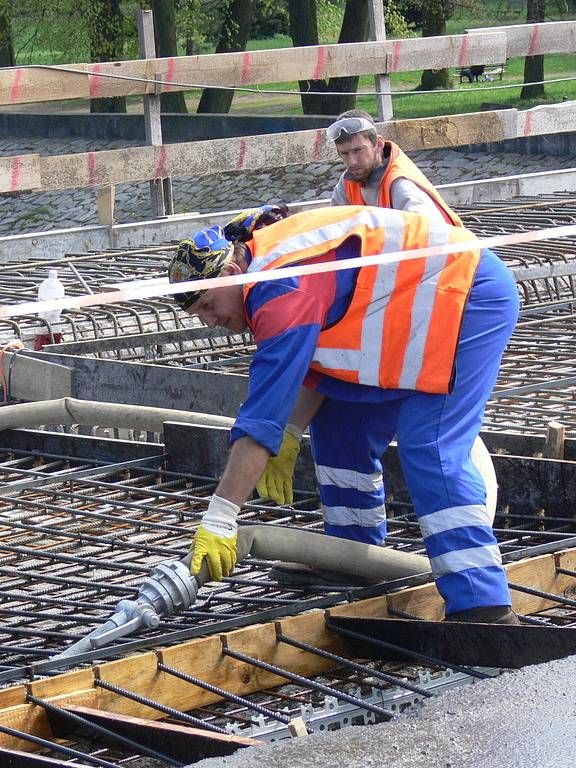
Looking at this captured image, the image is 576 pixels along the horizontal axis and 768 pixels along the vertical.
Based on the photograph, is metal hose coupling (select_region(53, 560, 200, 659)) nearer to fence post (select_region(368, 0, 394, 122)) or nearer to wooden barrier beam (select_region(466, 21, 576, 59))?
fence post (select_region(368, 0, 394, 122))

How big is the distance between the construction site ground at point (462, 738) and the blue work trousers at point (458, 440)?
63cm

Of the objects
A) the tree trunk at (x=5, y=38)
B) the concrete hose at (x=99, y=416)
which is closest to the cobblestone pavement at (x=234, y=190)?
the tree trunk at (x=5, y=38)

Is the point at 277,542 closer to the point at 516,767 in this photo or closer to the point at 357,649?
the point at 357,649

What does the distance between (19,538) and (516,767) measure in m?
2.97

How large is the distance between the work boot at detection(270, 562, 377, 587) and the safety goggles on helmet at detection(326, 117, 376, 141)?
1.79 meters

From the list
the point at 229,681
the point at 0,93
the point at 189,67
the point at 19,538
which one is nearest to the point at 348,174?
the point at 19,538

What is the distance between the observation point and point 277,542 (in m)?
4.46

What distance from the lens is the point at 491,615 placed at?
4.12 meters

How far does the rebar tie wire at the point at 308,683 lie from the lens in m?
3.67

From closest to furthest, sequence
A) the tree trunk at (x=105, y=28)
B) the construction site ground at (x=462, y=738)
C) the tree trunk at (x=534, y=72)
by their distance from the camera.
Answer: the construction site ground at (x=462, y=738), the tree trunk at (x=534, y=72), the tree trunk at (x=105, y=28)

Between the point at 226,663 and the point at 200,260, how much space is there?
1176 mm

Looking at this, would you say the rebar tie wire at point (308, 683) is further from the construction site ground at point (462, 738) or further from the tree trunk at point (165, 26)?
the tree trunk at point (165, 26)

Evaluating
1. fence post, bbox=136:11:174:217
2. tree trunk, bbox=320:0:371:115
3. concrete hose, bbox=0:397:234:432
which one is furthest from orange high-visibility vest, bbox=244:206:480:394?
tree trunk, bbox=320:0:371:115

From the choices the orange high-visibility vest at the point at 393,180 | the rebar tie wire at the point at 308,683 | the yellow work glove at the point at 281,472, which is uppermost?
the orange high-visibility vest at the point at 393,180
